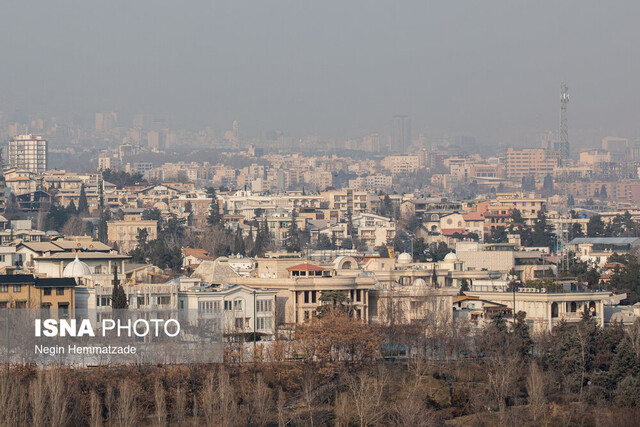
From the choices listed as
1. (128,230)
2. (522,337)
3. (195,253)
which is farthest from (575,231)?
(522,337)

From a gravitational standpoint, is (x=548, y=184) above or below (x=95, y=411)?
above

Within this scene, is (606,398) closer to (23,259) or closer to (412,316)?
(412,316)

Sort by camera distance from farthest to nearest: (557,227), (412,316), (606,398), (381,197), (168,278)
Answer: (381,197) → (557,227) → (168,278) → (412,316) → (606,398)

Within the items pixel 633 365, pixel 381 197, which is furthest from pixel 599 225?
pixel 633 365

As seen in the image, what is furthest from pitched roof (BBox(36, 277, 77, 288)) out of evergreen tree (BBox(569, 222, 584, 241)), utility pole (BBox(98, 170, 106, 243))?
evergreen tree (BBox(569, 222, 584, 241))

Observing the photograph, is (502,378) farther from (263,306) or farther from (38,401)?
(38,401)

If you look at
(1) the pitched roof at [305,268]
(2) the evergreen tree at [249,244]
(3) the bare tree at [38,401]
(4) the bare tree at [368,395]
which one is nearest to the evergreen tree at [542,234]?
(2) the evergreen tree at [249,244]

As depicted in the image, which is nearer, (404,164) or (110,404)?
(110,404)
